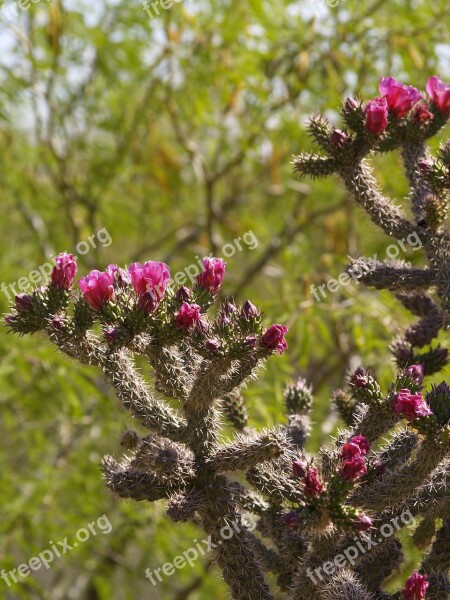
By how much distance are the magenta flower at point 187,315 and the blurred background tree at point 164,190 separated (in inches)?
77.3

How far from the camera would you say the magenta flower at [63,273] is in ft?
7.79

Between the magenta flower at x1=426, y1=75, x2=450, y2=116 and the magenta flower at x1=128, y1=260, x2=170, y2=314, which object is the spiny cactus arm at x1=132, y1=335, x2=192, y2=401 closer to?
the magenta flower at x1=128, y1=260, x2=170, y2=314

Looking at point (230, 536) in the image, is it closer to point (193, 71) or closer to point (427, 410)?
point (427, 410)

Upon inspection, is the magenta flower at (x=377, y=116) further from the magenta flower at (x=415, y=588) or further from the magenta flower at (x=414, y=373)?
Answer: the magenta flower at (x=415, y=588)

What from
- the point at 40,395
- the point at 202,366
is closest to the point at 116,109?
the point at 40,395

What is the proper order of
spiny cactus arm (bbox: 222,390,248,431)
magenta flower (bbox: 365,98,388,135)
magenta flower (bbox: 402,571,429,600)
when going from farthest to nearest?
spiny cactus arm (bbox: 222,390,248,431) < magenta flower (bbox: 365,98,388,135) < magenta flower (bbox: 402,571,429,600)

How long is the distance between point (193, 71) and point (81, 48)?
1.49 m

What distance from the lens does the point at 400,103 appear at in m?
2.72

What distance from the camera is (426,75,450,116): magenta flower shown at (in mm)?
2828

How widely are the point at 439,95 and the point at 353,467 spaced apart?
149 cm

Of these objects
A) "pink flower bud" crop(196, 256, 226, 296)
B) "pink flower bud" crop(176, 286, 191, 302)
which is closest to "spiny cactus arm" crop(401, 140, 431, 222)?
"pink flower bud" crop(196, 256, 226, 296)

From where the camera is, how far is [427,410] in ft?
6.66

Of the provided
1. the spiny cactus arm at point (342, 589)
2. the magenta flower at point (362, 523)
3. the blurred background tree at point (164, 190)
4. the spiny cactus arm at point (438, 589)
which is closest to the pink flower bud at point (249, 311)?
the magenta flower at point (362, 523)

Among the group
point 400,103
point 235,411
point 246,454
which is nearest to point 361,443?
point 246,454
